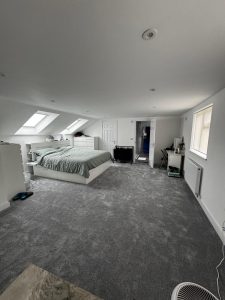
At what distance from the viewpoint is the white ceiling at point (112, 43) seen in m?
0.79

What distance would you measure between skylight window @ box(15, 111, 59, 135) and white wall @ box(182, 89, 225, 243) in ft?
14.7

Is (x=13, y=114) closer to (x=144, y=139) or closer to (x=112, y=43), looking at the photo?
(x=112, y=43)

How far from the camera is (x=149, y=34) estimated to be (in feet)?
3.28

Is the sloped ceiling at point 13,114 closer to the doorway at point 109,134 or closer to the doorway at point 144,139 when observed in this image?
the doorway at point 109,134

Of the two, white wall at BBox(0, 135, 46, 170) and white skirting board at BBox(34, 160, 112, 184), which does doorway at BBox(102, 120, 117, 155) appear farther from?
white wall at BBox(0, 135, 46, 170)

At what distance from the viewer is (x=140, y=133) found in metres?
8.17

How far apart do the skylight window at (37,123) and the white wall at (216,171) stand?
14.7 feet

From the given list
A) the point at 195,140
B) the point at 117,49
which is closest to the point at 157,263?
the point at 117,49

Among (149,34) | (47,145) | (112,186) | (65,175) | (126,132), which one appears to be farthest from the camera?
(126,132)

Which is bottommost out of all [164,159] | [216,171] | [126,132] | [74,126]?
[164,159]

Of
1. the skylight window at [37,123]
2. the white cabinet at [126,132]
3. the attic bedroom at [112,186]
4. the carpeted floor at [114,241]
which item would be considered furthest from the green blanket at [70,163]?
the white cabinet at [126,132]

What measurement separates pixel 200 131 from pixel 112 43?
11.0 ft

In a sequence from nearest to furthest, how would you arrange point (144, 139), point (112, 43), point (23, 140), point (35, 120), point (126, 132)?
1. point (112, 43)
2. point (23, 140)
3. point (35, 120)
4. point (126, 132)
5. point (144, 139)

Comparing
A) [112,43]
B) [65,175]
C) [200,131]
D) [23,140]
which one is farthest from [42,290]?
[23,140]
